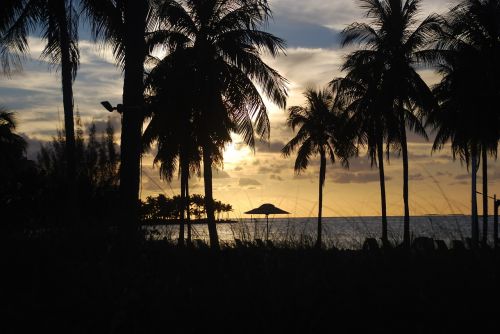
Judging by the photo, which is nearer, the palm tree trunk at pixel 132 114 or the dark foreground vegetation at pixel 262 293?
the dark foreground vegetation at pixel 262 293

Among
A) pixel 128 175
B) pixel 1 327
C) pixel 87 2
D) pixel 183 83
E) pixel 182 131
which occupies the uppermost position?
pixel 87 2

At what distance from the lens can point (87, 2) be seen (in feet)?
48.2

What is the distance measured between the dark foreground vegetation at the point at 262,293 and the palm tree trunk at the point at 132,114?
1796 millimetres

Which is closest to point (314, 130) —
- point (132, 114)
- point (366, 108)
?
point (366, 108)

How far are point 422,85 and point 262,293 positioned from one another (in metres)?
23.3

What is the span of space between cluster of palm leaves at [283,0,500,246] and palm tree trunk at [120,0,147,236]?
17291mm

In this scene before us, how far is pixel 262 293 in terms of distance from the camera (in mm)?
4805

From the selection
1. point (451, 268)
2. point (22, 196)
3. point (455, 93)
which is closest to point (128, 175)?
point (451, 268)

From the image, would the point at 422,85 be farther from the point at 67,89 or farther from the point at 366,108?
the point at 67,89

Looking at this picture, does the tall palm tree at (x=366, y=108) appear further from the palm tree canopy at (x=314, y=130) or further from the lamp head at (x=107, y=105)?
the lamp head at (x=107, y=105)

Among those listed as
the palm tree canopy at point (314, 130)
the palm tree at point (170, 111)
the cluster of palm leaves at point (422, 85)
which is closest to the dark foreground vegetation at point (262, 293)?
the palm tree at point (170, 111)

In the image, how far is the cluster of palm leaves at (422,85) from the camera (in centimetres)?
2352

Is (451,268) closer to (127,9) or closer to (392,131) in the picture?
(127,9)

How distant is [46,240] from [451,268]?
569 centimetres
